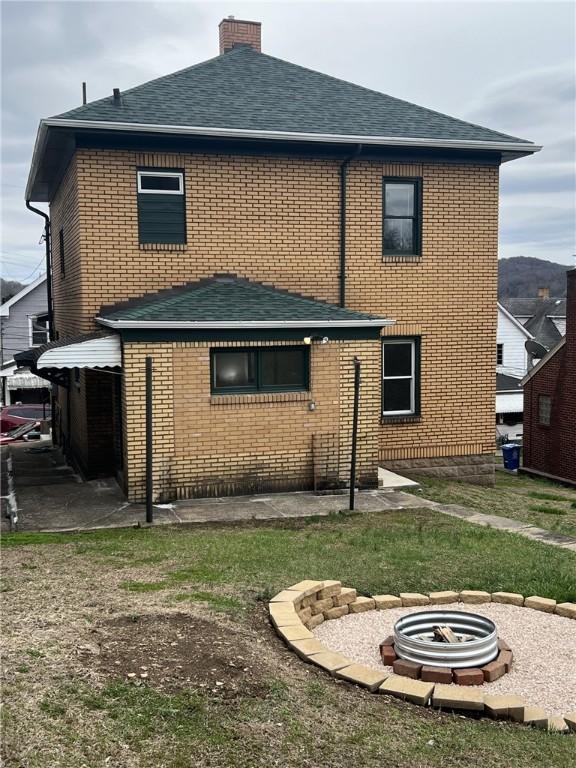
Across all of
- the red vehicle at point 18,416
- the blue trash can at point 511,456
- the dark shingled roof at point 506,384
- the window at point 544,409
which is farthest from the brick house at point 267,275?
the dark shingled roof at point 506,384

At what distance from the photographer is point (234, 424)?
1305 centimetres

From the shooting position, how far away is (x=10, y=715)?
479 cm

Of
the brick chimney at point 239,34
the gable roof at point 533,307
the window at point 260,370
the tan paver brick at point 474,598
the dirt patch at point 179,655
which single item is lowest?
the tan paver brick at point 474,598

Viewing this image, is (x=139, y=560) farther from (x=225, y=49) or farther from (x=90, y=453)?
(x=225, y=49)

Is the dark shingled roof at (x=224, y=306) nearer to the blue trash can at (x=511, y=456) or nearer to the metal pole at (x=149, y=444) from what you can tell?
the metal pole at (x=149, y=444)

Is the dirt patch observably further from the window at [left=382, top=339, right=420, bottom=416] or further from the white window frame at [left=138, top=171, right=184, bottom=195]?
the window at [left=382, top=339, right=420, bottom=416]

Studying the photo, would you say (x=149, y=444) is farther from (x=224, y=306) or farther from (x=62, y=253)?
(x=62, y=253)

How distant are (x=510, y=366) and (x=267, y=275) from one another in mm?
39717

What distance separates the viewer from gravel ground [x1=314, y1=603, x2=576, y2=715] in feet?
20.3

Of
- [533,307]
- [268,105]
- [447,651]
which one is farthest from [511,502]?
[533,307]

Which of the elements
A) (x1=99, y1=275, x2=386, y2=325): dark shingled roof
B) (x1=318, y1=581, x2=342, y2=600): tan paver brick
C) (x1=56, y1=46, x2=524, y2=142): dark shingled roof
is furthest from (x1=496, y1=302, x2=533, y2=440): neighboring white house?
(x1=318, y1=581, x2=342, y2=600): tan paver brick

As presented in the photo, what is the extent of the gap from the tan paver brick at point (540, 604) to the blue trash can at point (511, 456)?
24310mm

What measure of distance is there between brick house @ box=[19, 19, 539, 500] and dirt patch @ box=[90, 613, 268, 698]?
6.06 metres

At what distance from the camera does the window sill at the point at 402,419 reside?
53.5 feet
